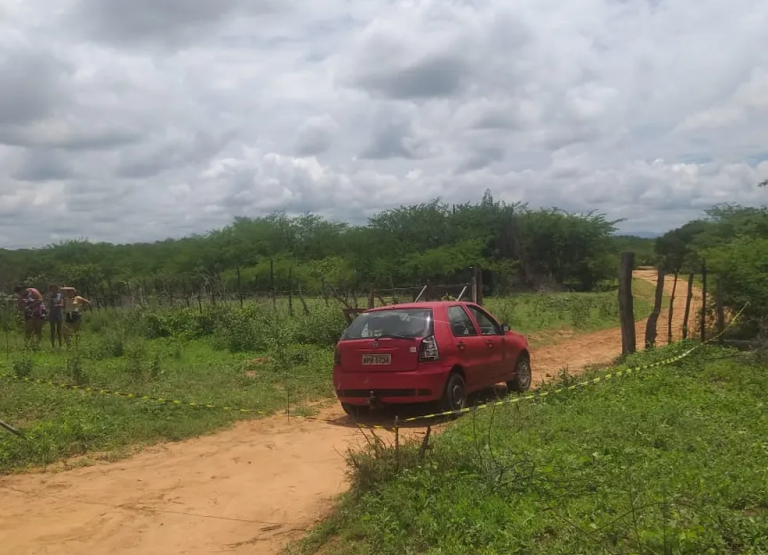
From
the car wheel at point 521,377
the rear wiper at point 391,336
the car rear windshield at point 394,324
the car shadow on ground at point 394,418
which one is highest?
the car rear windshield at point 394,324

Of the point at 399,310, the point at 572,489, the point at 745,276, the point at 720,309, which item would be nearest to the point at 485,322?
the point at 399,310

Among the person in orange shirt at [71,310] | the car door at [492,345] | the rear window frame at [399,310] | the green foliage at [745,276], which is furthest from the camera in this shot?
the person in orange shirt at [71,310]

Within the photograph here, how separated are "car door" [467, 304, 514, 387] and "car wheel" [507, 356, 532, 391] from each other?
38cm

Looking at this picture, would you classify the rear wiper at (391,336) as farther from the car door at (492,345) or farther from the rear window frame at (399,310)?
the car door at (492,345)

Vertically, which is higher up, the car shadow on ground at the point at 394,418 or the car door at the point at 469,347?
the car door at the point at 469,347

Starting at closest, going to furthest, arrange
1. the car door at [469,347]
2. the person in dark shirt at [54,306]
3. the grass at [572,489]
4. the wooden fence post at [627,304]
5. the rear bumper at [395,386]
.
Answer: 1. the grass at [572,489]
2. the rear bumper at [395,386]
3. the car door at [469,347]
4. the wooden fence post at [627,304]
5. the person in dark shirt at [54,306]

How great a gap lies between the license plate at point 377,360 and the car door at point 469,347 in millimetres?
986

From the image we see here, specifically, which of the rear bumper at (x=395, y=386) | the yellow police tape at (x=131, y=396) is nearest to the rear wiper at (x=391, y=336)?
the rear bumper at (x=395, y=386)

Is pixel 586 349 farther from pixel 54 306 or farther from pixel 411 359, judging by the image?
pixel 54 306

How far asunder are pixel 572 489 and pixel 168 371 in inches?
391

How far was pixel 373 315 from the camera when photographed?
31.4ft

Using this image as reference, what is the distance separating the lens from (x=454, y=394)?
360 inches

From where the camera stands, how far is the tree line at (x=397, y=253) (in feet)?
111

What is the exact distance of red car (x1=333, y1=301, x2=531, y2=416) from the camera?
890cm
